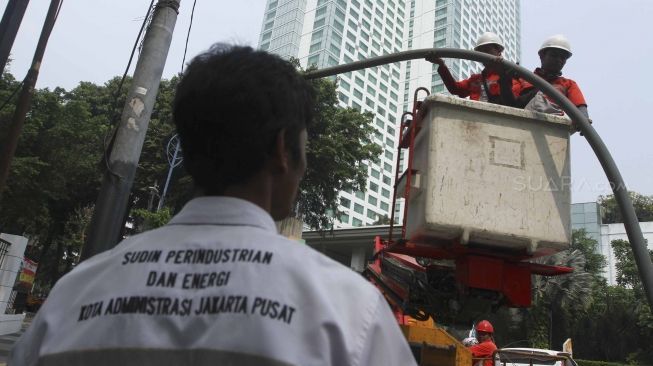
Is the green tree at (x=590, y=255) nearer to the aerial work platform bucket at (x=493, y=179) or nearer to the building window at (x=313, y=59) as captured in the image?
the aerial work platform bucket at (x=493, y=179)

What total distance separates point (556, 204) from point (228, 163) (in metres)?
2.92

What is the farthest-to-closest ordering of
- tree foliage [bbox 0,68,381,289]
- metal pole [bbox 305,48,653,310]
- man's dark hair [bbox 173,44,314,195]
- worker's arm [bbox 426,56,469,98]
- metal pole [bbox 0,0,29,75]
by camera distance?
1. tree foliage [bbox 0,68,381,289]
2. metal pole [bbox 0,0,29,75]
3. worker's arm [bbox 426,56,469,98]
4. metal pole [bbox 305,48,653,310]
5. man's dark hair [bbox 173,44,314,195]

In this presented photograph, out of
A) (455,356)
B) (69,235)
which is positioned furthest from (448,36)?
(455,356)

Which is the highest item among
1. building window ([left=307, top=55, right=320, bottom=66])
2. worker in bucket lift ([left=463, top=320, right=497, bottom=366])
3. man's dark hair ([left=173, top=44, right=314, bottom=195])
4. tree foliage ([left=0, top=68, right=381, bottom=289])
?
building window ([left=307, top=55, right=320, bottom=66])

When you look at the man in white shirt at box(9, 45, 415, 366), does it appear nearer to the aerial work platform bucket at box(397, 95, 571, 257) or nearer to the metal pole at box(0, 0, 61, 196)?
the aerial work platform bucket at box(397, 95, 571, 257)

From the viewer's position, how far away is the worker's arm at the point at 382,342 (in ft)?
2.95

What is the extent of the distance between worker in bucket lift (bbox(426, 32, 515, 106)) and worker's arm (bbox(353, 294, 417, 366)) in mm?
3604

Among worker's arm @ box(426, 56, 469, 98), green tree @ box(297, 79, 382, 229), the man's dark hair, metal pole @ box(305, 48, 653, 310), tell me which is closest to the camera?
the man's dark hair

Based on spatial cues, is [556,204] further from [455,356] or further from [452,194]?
[455,356]

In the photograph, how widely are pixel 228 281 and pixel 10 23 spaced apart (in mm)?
6198

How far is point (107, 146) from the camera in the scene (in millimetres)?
4289

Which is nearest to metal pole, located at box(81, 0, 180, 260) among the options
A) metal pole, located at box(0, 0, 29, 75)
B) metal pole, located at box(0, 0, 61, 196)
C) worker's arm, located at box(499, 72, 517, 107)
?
metal pole, located at box(0, 0, 29, 75)

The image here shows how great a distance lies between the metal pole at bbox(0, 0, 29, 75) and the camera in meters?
5.65

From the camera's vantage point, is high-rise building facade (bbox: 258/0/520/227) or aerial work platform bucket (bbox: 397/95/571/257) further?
high-rise building facade (bbox: 258/0/520/227)
